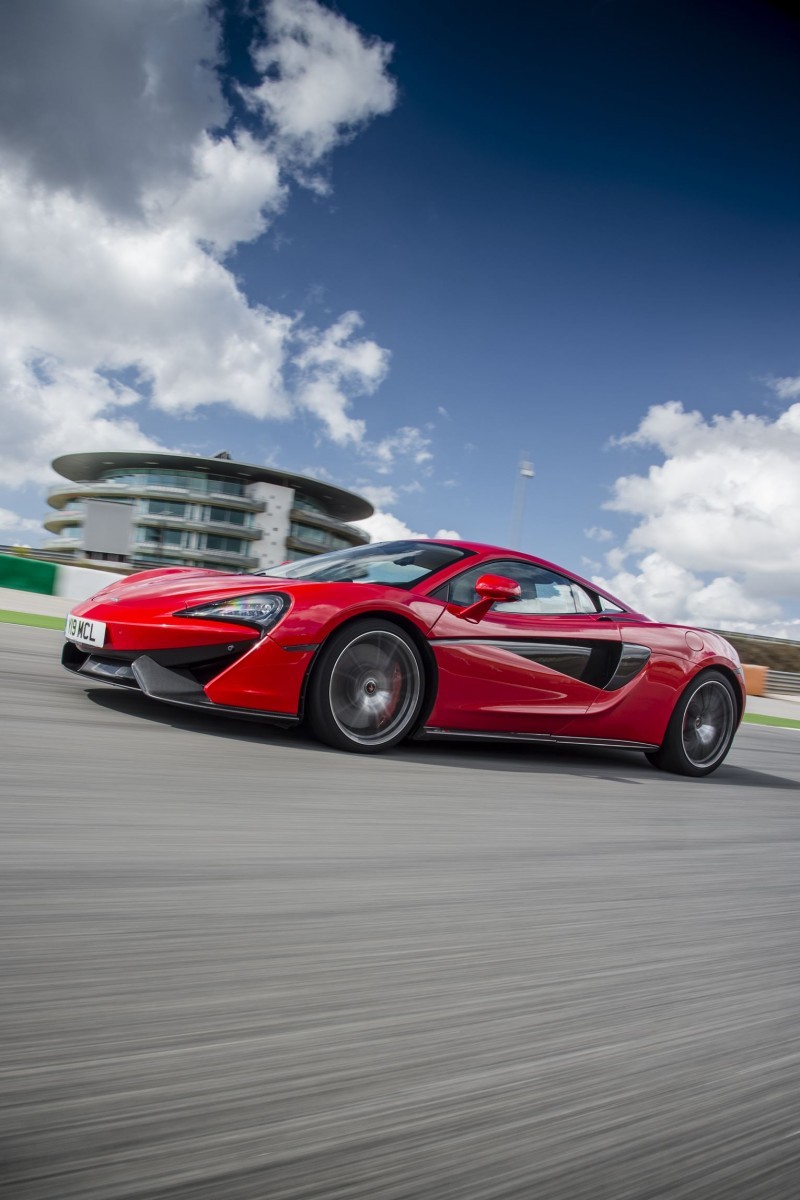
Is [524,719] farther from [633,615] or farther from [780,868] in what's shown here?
[780,868]

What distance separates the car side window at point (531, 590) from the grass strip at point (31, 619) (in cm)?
656

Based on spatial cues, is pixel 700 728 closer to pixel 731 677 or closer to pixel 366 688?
pixel 731 677

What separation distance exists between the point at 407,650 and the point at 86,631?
1.42 metres

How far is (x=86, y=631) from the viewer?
393cm

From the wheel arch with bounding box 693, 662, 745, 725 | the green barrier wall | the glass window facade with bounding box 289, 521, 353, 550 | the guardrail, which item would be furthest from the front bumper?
the glass window facade with bounding box 289, 521, 353, 550

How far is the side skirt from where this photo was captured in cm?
418

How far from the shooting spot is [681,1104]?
1333 millimetres

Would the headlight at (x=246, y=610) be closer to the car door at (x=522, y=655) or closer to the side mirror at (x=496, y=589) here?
the car door at (x=522, y=655)

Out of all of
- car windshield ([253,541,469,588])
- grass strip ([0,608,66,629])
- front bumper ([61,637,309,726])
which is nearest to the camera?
front bumper ([61,637,309,726])

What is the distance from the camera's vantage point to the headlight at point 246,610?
145 inches

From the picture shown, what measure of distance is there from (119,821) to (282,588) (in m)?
1.70

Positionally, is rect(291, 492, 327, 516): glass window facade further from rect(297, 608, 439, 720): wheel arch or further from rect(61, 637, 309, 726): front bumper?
rect(61, 637, 309, 726): front bumper

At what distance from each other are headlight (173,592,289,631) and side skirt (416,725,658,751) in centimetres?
94

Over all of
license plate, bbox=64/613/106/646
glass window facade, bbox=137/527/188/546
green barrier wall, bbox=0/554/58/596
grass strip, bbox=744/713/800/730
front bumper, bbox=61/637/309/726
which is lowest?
grass strip, bbox=744/713/800/730
